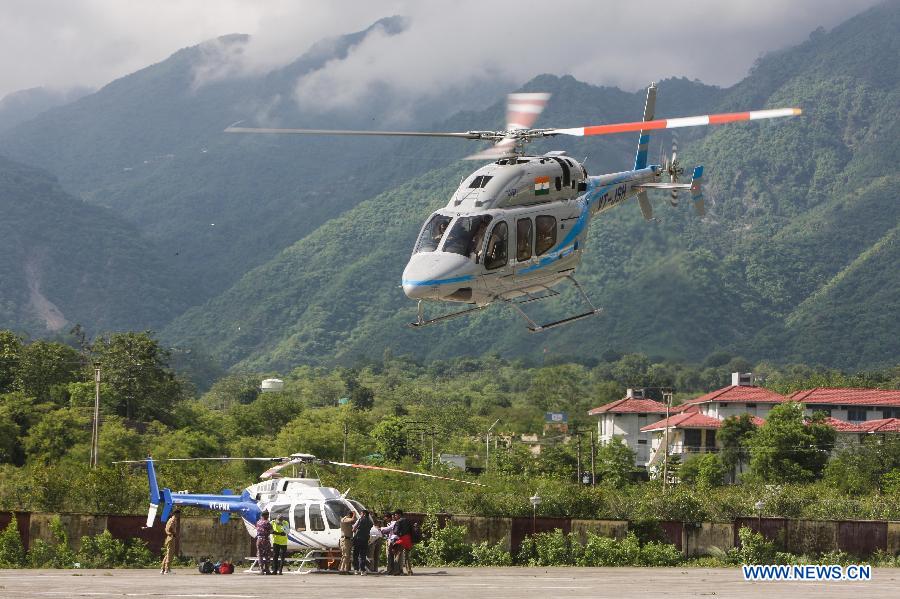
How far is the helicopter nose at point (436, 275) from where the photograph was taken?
31.0 meters

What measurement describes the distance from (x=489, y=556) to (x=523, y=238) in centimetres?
996

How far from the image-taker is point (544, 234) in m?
33.7

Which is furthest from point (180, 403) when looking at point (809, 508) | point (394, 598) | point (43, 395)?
point (394, 598)

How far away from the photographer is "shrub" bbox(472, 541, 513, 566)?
37.7 metres

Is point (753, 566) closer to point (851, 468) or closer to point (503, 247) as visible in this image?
point (503, 247)

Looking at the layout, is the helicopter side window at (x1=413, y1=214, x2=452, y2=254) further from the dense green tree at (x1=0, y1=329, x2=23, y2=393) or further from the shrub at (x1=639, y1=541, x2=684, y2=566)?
the dense green tree at (x1=0, y1=329, x2=23, y2=393)

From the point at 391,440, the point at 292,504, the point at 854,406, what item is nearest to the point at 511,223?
the point at 292,504

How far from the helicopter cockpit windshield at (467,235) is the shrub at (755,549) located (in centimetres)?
1237

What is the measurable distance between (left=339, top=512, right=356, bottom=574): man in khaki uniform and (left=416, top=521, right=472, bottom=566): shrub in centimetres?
494

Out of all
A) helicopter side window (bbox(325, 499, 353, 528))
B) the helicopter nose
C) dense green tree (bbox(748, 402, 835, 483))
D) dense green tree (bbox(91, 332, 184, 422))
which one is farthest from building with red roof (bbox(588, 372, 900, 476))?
the helicopter nose

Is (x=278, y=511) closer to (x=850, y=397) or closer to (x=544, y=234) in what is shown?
(x=544, y=234)

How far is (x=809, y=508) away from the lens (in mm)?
45438

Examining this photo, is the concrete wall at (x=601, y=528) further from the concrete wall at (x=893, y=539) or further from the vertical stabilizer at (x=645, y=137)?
the vertical stabilizer at (x=645, y=137)

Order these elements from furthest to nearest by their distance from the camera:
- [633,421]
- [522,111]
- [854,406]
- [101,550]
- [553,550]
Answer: [633,421], [854,406], [553,550], [101,550], [522,111]
